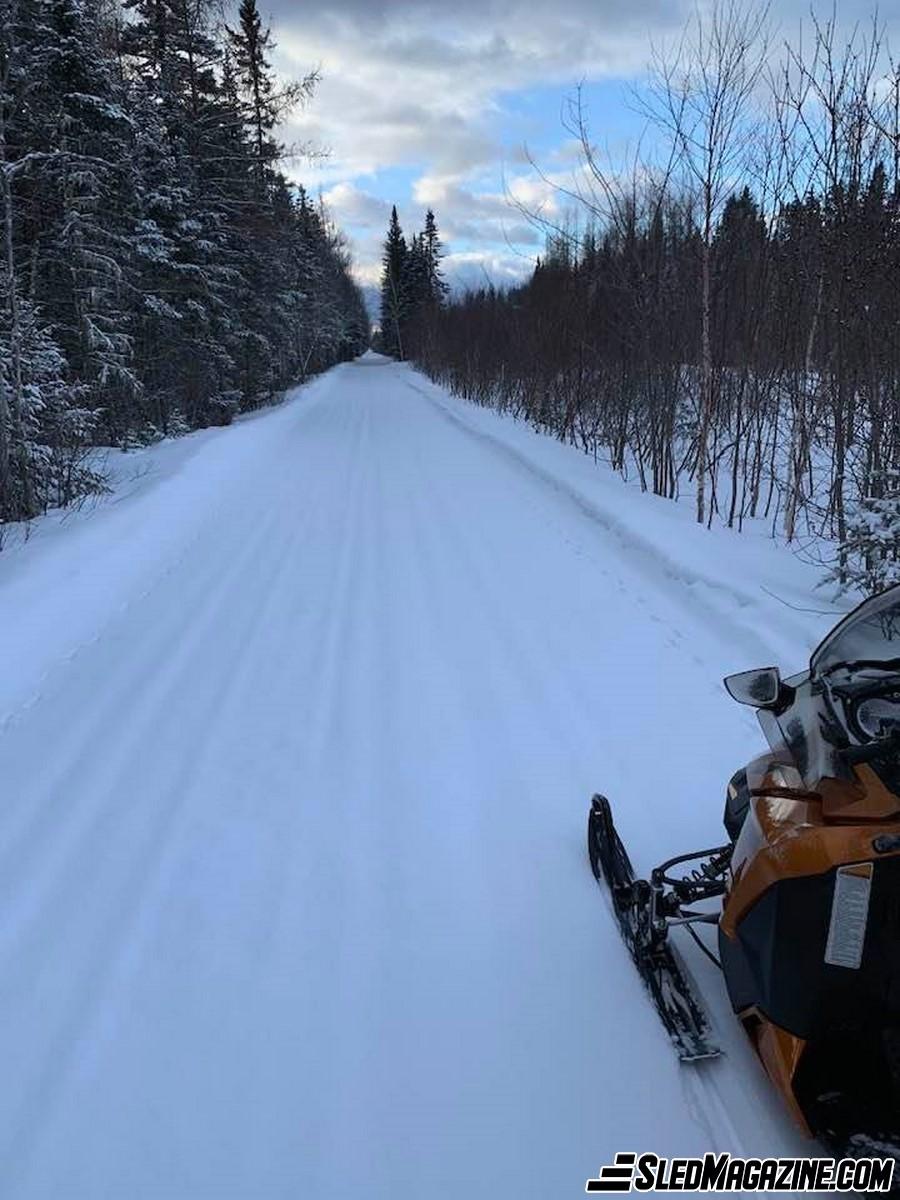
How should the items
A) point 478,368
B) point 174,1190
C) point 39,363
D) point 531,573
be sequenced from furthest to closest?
1. point 478,368
2. point 39,363
3. point 531,573
4. point 174,1190

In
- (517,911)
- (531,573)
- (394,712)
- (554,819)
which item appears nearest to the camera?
(517,911)

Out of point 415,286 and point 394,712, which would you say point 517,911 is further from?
point 415,286

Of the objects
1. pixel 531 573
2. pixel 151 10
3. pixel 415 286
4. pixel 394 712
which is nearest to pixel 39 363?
pixel 531 573

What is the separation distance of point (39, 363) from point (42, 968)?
932cm

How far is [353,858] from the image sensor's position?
2.97m

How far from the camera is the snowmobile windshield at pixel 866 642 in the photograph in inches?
84.1

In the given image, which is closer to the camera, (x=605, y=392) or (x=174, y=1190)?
(x=174, y=1190)

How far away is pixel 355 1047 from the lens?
2.17 m

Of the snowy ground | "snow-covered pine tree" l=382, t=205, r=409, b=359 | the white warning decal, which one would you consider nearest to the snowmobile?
the white warning decal

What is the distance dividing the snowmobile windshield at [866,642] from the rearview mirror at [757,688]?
155mm

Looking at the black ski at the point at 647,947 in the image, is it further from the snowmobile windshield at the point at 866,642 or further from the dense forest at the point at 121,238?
the dense forest at the point at 121,238

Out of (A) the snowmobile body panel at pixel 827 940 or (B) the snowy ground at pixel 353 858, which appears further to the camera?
(B) the snowy ground at pixel 353 858

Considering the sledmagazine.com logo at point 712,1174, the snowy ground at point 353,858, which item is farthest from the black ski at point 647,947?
the sledmagazine.com logo at point 712,1174

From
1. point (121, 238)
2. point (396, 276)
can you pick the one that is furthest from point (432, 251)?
point (121, 238)
